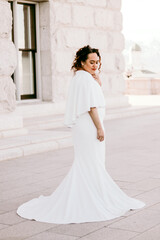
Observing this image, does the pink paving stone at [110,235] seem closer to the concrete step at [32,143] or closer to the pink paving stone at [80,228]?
the pink paving stone at [80,228]

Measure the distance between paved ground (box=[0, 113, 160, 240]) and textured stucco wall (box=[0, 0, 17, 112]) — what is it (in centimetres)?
139

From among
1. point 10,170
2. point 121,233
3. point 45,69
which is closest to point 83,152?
point 121,233

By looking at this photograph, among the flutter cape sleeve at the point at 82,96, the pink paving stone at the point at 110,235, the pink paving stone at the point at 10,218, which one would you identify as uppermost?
the flutter cape sleeve at the point at 82,96

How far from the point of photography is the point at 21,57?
14.7 metres

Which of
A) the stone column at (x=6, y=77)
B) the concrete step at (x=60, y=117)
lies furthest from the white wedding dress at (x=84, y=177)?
the concrete step at (x=60, y=117)

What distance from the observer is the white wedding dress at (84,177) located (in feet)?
17.4

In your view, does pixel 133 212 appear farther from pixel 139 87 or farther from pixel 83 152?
pixel 139 87

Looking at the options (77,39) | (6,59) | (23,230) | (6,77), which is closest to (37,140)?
(6,77)

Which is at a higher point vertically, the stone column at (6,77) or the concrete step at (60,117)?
the stone column at (6,77)

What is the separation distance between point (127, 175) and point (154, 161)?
4.10 feet

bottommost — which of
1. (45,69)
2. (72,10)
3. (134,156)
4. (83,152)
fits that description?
(134,156)

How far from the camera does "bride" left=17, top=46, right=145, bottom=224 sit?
530 cm

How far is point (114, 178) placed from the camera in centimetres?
730

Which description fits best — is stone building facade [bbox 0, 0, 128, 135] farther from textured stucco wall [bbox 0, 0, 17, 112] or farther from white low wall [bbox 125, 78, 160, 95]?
white low wall [bbox 125, 78, 160, 95]
